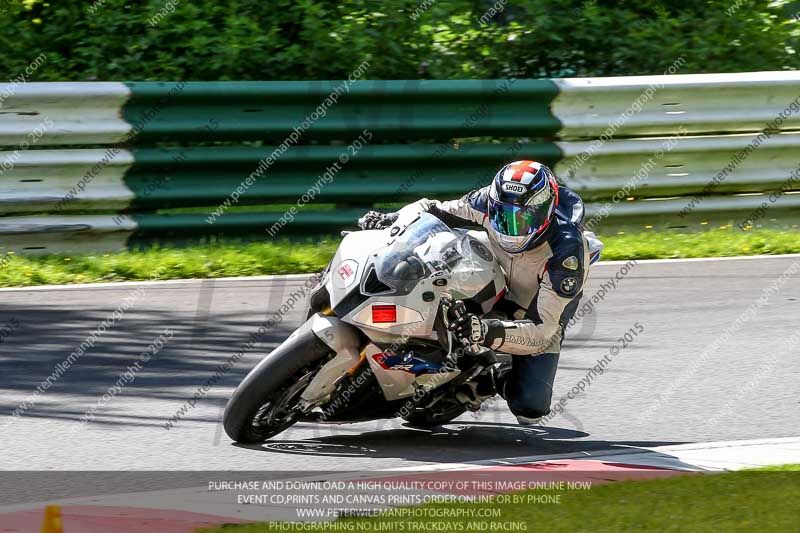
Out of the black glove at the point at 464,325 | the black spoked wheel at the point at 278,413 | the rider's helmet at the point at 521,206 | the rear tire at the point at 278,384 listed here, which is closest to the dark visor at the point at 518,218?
the rider's helmet at the point at 521,206

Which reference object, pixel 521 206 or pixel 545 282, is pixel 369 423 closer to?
pixel 545 282

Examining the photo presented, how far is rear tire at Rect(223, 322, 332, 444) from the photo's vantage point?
583 centimetres

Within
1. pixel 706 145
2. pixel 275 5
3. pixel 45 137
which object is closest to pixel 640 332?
pixel 706 145

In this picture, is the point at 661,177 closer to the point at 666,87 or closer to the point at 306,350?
the point at 666,87

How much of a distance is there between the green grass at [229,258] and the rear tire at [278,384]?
401 cm

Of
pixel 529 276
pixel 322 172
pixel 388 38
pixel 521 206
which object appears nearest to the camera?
pixel 521 206

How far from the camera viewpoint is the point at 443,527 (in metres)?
4.84

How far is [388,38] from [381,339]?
769cm

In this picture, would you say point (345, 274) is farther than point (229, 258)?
No

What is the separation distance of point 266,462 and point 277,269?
430 centimetres

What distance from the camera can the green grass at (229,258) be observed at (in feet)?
32.2

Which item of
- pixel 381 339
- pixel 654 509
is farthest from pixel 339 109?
pixel 654 509

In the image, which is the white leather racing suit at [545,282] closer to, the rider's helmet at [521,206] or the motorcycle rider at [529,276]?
the motorcycle rider at [529,276]

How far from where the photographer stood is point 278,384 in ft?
19.2
